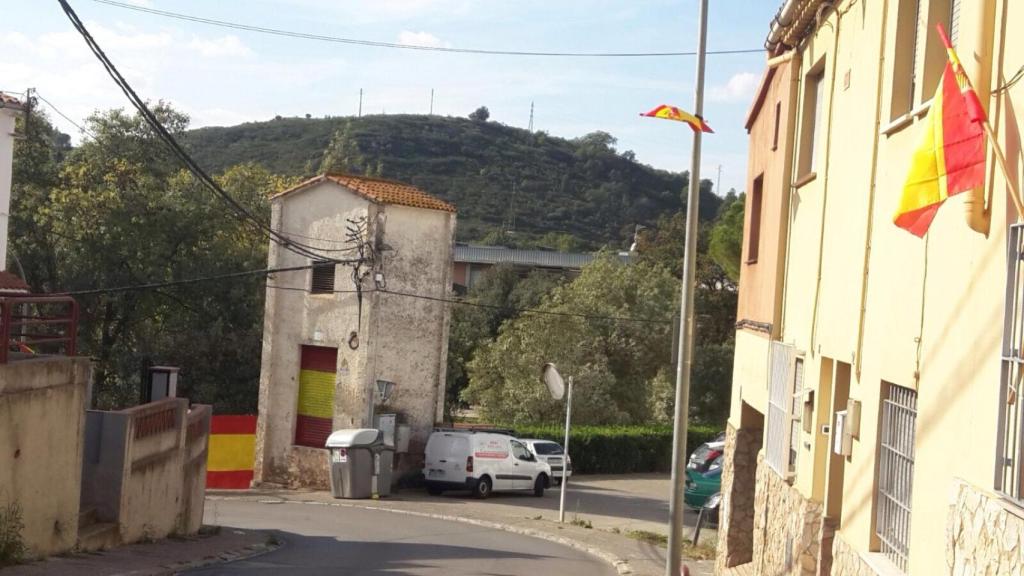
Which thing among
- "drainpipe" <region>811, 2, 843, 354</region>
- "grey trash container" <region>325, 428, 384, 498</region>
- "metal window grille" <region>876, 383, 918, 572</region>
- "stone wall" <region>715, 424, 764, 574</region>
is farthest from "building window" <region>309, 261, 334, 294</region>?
"metal window grille" <region>876, 383, 918, 572</region>

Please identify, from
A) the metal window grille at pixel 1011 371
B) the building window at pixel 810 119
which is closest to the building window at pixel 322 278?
the building window at pixel 810 119

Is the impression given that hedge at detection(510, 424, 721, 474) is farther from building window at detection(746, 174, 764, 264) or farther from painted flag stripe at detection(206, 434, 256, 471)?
building window at detection(746, 174, 764, 264)

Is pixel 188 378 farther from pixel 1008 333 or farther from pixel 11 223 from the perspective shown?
pixel 1008 333

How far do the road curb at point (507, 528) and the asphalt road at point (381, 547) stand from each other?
0.29 m

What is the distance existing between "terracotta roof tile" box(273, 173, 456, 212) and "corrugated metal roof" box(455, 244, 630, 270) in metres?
53.5

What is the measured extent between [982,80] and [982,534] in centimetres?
245

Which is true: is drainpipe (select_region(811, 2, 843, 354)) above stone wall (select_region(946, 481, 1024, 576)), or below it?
above

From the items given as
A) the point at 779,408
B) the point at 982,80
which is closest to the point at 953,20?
the point at 982,80

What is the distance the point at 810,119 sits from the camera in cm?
1344

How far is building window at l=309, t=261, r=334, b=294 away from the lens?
31219 millimetres

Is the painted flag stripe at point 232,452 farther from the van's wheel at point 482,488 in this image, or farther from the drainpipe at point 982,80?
the drainpipe at point 982,80

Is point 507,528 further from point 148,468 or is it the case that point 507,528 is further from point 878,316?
point 878,316

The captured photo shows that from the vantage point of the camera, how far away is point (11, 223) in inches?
1661

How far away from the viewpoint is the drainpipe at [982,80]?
6.16m
